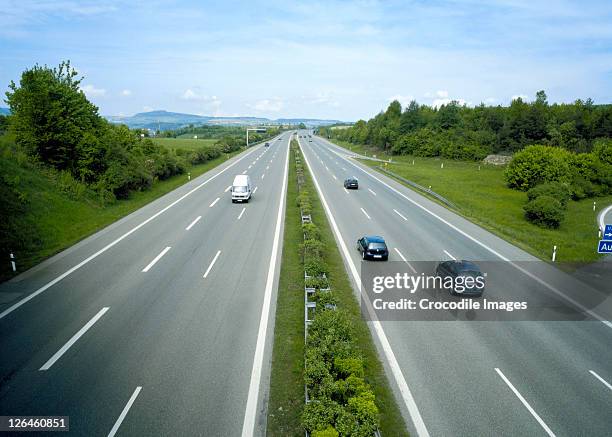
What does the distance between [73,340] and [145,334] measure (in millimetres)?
2398

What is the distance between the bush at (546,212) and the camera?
111ft

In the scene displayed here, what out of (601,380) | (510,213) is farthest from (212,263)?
(510,213)

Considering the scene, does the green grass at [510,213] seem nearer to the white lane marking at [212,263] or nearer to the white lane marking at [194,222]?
the white lane marking at [212,263]

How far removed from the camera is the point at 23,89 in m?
31.3

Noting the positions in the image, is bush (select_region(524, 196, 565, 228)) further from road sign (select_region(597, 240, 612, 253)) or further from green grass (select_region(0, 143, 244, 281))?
green grass (select_region(0, 143, 244, 281))

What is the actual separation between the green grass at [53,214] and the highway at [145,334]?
1.23 m

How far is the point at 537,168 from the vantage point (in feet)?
165

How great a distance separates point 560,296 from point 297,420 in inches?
578

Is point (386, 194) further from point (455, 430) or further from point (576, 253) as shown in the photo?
point (455, 430)

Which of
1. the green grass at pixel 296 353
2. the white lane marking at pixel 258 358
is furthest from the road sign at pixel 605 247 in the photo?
the white lane marking at pixel 258 358

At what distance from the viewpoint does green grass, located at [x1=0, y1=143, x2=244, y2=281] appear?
2252 centimetres

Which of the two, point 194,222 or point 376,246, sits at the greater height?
point 376,246

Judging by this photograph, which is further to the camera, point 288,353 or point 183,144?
point 183,144

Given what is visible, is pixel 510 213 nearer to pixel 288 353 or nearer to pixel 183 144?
pixel 288 353
